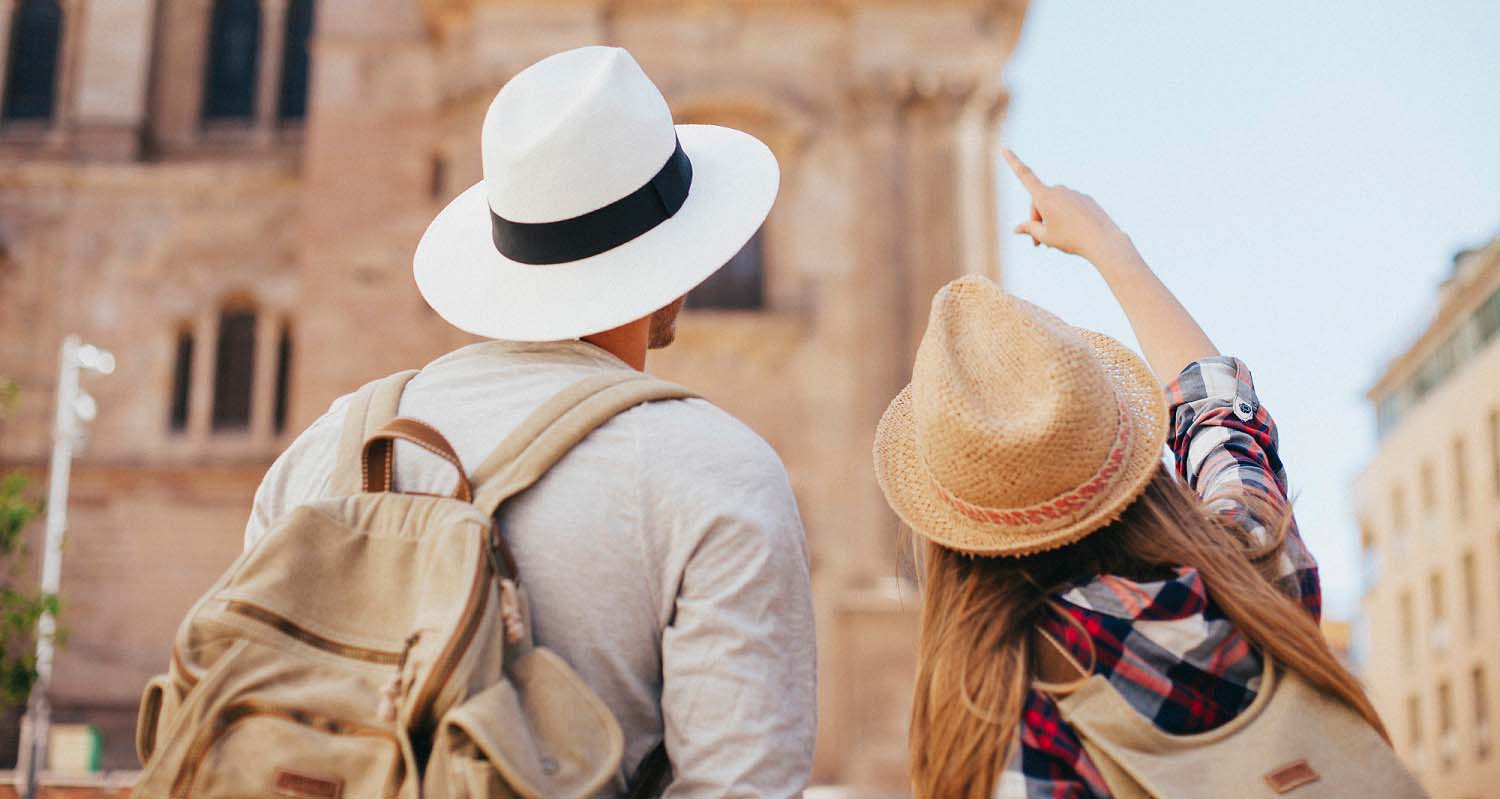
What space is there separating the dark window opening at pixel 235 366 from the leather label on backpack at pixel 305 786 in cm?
2265

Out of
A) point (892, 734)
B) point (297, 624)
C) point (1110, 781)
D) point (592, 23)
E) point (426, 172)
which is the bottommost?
point (892, 734)

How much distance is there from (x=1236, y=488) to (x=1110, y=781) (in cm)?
58

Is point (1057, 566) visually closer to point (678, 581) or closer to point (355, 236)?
point (678, 581)

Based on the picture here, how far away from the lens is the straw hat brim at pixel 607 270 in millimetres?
2375

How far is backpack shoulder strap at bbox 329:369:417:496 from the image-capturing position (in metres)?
2.25

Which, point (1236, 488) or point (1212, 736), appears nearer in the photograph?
point (1212, 736)

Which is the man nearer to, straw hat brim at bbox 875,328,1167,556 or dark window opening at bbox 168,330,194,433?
straw hat brim at bbox 875,328,1167,556

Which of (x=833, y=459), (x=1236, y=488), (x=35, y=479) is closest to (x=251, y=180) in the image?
(x=35, y=479)

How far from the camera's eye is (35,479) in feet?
75.6

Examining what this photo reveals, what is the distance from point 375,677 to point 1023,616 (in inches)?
32.2

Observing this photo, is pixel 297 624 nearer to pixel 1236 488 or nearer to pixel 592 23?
pixel 1236 488

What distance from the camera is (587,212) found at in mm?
2436

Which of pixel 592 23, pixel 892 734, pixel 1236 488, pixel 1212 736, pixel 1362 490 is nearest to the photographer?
pixel 1212 736

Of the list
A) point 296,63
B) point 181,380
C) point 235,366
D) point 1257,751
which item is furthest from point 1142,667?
point 296,63
